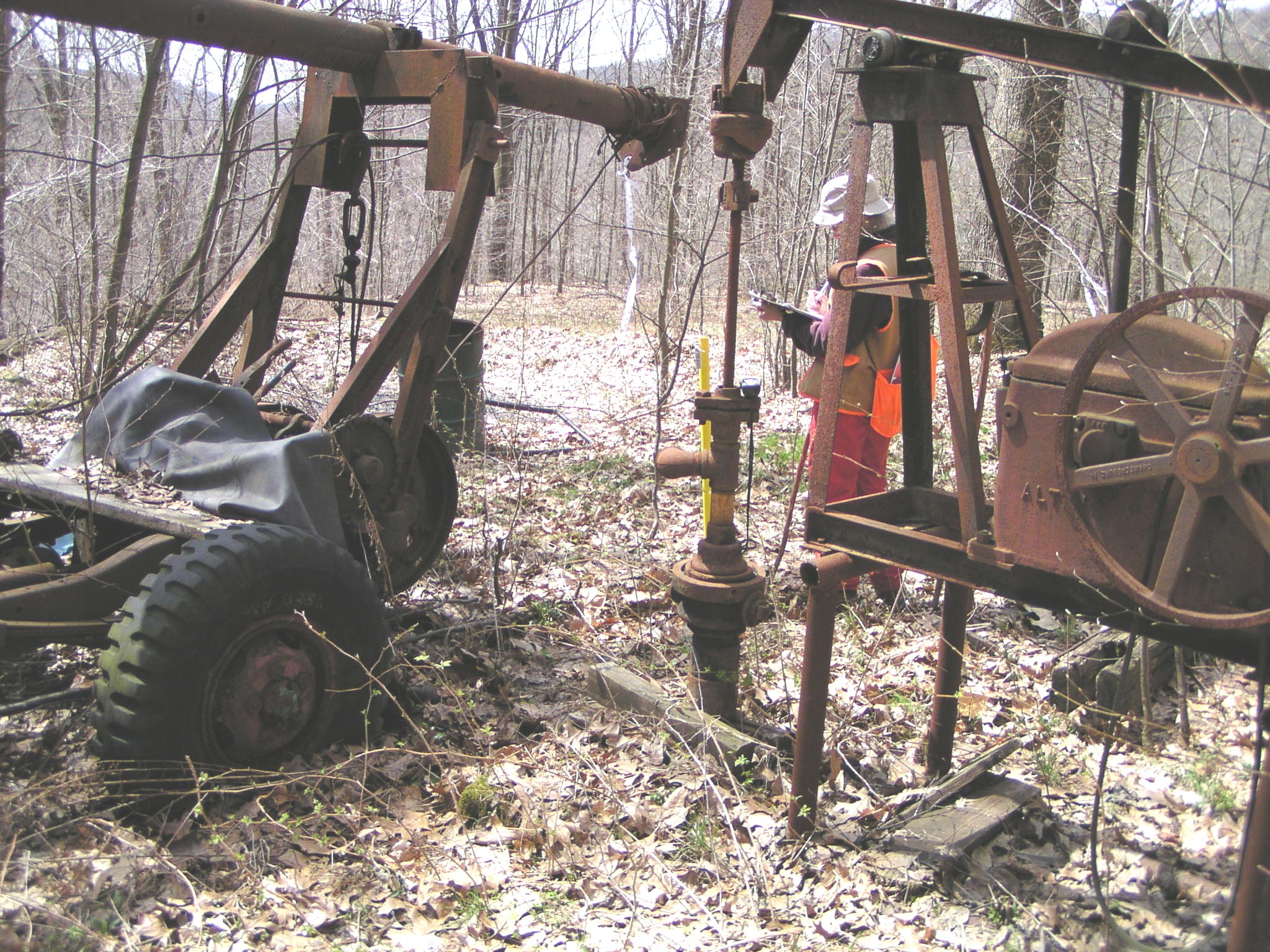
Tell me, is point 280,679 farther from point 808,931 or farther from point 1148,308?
point 1148,308

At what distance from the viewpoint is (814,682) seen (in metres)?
3.28

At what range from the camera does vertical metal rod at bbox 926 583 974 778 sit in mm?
3762

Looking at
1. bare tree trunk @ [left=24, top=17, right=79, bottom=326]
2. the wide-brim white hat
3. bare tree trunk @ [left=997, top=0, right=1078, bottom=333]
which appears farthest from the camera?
bare tree trunk @ [left=997, top=0, right=1078, bottom=333]

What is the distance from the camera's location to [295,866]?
326 centimetres

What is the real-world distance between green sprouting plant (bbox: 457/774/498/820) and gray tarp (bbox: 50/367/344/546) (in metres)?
1.17

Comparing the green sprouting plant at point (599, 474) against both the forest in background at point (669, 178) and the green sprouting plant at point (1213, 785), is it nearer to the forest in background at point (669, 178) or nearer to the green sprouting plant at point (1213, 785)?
the forest in background at point (669, 178)

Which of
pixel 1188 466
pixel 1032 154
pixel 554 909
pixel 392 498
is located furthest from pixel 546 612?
pixel 1032 154

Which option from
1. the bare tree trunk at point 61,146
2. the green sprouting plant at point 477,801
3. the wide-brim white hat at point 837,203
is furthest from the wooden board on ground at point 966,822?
the bare tree trunk at point 61,146

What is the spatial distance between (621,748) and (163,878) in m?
1.80

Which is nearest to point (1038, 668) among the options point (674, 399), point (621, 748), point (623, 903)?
point (621, 748)

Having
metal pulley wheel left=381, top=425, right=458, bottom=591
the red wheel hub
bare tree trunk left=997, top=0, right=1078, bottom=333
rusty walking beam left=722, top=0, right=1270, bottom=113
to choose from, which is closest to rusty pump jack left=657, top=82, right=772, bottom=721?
rusty walking beam left=722, top=0, right=1270, bottom=113

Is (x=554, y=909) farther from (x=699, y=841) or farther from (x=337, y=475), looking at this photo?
(x=337, y=475)

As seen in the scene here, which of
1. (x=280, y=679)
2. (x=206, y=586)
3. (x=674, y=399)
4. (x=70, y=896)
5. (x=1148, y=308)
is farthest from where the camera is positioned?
(x=674, y=399)

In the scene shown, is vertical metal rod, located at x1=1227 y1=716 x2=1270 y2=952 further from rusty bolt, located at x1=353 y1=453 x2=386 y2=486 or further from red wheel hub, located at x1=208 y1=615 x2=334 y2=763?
rusty bolt, located at x1=353 y1=453 x2=386 y2=486
